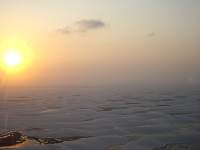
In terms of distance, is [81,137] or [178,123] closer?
[81,137]

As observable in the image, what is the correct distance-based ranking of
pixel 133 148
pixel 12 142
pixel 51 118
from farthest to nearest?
pixel 51 118 < pixel 12 142 < pixel 133 148

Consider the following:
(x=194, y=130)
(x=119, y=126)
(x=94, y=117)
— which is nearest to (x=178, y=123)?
(x=194, y=130)

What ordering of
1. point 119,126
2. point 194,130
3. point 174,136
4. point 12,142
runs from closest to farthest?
point 12,142, point 174,136, point 194,130, point 119,126

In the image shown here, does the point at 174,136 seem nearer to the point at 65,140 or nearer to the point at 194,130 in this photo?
the point at 194,130

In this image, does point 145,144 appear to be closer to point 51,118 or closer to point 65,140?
point 65,140

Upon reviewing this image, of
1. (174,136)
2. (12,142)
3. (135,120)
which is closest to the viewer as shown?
(12,142)

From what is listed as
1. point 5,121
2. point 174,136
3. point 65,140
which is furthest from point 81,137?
point 5,121

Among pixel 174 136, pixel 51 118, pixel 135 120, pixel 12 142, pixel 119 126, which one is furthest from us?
pixel 51 118

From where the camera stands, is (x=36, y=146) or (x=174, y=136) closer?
(x=36, y=146)
